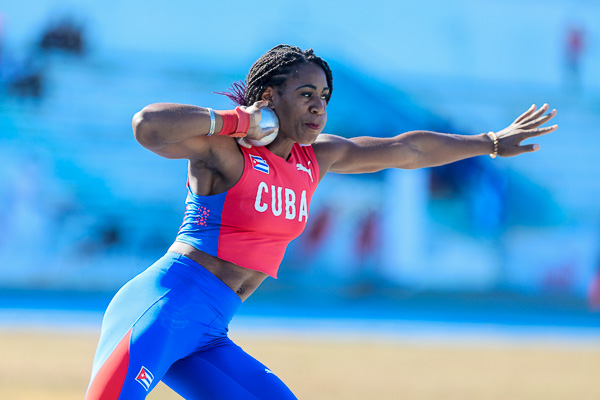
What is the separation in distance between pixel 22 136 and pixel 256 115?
18.5 m

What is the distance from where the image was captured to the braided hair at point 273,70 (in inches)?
159

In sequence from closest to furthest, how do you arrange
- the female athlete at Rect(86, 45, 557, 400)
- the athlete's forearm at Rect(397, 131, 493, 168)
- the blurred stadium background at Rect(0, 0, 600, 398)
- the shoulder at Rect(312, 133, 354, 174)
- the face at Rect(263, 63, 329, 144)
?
the female athlete at Rect(86, 45, 557, 400), the face at Rect(263, 63, 329, 144), the shoulder at Rect(312, 133, 354, 174), the athlete's forearm at Rect(397, 131, 493, 168), the blurred stadium background at Rect(0, 0, 600, 398)

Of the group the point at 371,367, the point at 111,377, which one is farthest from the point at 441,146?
the point at 371,367

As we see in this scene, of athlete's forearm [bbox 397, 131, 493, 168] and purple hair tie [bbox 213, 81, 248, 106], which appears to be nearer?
purple hair tie [bbox 213, 81, 248, 106]

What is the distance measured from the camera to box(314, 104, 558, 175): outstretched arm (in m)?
4.66

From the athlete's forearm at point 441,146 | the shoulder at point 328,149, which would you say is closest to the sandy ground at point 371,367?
the athlete's forearm at point 441,146

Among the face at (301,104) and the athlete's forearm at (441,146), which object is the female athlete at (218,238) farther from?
the athlete's forearm at (441,146)

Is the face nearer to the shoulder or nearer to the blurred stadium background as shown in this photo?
the shoulder

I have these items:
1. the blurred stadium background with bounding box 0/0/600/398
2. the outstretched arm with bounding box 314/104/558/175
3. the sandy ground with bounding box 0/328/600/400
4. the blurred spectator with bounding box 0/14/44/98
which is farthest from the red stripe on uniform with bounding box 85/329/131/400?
the blurred spectator with bounding box 0/14/44/98

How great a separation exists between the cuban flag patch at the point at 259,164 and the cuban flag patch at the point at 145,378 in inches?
43.4

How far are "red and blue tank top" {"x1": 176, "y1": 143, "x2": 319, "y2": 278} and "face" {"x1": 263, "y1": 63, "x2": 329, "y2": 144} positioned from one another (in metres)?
0.17

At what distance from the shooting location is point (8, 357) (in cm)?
948

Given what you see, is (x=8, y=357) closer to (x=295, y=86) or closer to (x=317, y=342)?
(x=317, y=342)

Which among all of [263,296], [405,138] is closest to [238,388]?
[405,138]
